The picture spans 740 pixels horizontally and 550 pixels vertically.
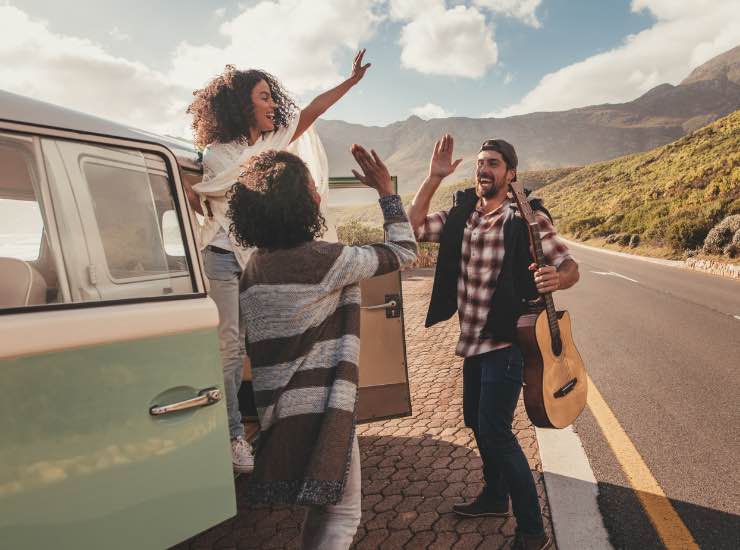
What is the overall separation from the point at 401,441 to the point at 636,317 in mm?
6355

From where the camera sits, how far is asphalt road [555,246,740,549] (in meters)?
2.82

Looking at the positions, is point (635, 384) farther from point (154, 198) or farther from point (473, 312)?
point (154, 198)

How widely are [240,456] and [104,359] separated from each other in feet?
4.70

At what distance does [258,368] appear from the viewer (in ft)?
5.87

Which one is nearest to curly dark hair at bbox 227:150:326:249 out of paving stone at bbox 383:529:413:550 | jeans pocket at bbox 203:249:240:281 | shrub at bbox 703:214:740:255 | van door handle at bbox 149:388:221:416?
van door handle at bbox 149:388:221:416

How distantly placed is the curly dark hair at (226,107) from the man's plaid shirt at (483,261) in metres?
1.29

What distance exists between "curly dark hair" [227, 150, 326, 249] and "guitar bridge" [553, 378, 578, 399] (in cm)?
147

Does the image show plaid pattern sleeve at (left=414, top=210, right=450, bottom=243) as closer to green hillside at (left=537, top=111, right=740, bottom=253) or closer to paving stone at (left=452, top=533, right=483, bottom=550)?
paving stone at (left=452, top=533, right=483, bottom=550)

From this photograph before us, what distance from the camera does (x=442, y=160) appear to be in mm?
2434

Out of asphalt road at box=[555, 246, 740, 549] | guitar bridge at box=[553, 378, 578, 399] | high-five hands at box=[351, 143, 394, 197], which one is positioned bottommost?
asphalt road at box=[555, 246, 740, 549]

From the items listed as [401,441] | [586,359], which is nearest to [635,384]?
[586,359]

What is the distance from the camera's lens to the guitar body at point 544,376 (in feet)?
7.85

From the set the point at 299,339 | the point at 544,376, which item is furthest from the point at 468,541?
the point at 299,339

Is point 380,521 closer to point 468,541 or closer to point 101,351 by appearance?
point 468,541
